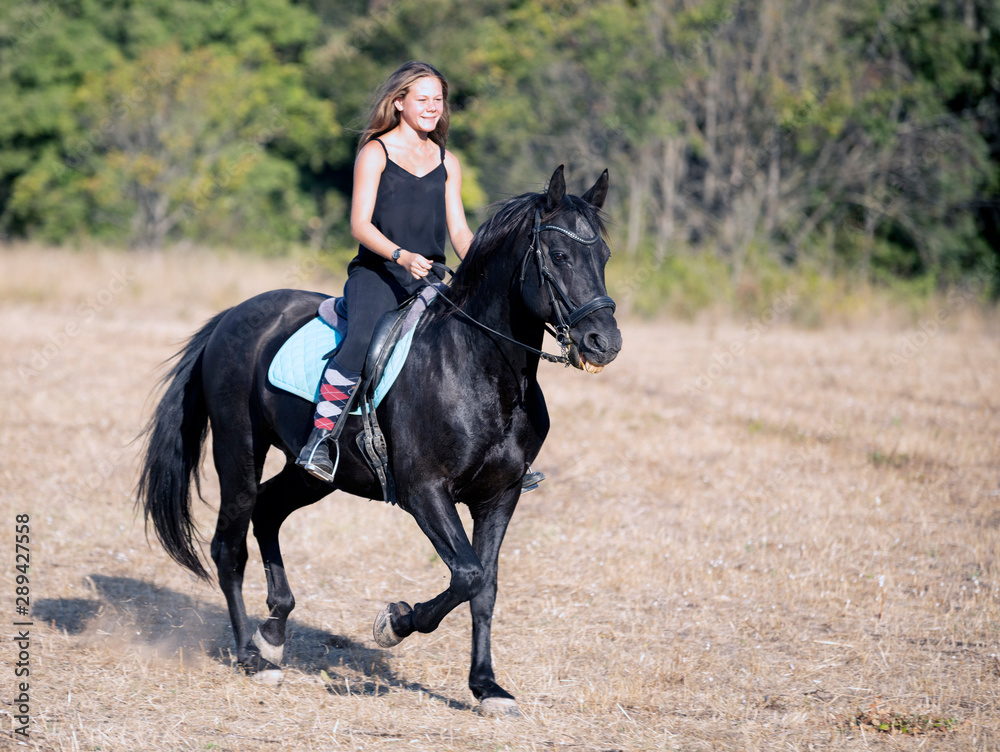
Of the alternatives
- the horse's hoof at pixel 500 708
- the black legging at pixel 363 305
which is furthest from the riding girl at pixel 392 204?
the horse's hoof at pixel 500 708

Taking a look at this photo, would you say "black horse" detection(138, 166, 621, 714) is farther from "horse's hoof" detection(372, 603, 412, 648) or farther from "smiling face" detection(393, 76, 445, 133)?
"smiling face" detection(393, 76, 445, 133)

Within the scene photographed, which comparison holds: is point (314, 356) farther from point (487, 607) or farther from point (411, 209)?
point (487, 607)

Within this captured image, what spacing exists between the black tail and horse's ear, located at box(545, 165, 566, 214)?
269 cm

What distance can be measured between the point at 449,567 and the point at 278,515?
171cm

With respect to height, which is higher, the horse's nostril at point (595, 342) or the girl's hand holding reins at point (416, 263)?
the girl's hand holding reins at point (416, 263)

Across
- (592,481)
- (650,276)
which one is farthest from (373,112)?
(650,276)

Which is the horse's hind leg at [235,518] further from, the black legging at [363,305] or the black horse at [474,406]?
the black legging at [363,305]

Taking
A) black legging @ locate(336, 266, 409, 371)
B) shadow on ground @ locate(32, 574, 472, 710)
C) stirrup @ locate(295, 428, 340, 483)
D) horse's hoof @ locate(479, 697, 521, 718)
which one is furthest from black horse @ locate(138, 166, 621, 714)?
shadow on ground @ locate(32, 574, 472, 710)

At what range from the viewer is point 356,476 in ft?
17.1

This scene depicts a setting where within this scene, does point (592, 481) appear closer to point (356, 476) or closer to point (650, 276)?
point (356, 476)

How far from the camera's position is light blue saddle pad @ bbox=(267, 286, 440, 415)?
498 cm

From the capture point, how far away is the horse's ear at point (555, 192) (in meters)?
4.42

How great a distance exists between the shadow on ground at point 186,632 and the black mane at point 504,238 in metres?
2.12

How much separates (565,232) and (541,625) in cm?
293
